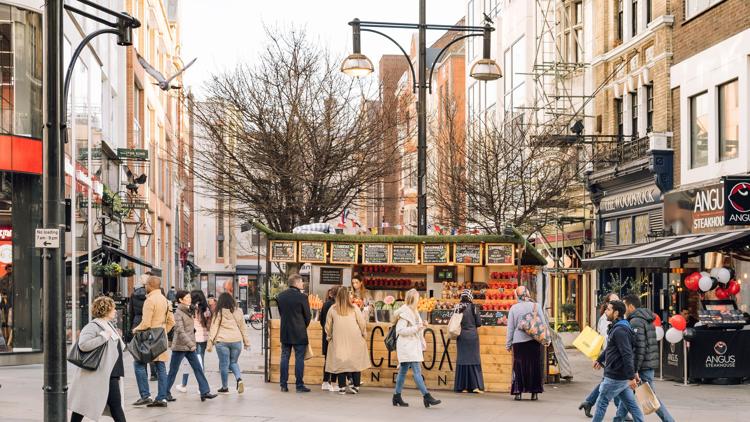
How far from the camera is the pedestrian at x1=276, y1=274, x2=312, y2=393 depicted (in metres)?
18.4

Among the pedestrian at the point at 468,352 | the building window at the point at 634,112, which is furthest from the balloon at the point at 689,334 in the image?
the building window at the point at 634,112

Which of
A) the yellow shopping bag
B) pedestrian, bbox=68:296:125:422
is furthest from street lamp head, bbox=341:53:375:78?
pedestrian, bbox=68:296:125:422

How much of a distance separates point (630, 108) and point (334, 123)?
28.1ft

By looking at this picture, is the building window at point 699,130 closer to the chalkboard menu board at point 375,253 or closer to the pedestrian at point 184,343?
the chalkboard menu board at point 375,253

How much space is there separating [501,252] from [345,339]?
3.64 metres

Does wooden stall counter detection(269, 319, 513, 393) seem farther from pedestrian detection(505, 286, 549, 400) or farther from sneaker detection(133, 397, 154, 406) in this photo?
sneaker detection(133, 397, 154, 406)

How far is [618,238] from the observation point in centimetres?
3422

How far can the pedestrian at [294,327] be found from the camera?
60.2 feet

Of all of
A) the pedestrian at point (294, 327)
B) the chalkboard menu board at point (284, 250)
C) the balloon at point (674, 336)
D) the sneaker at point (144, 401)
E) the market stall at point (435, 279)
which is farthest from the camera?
the balloon at point (674, 336)

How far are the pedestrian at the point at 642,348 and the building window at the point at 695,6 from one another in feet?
49.2

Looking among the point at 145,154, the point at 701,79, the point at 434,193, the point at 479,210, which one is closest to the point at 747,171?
the point at 701,79

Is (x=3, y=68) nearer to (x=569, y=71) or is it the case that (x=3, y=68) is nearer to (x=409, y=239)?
(x=409, y=239)

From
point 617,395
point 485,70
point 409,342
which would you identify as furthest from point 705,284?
point 617,395

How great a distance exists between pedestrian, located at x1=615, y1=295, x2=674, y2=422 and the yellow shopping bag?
1.77 metres
